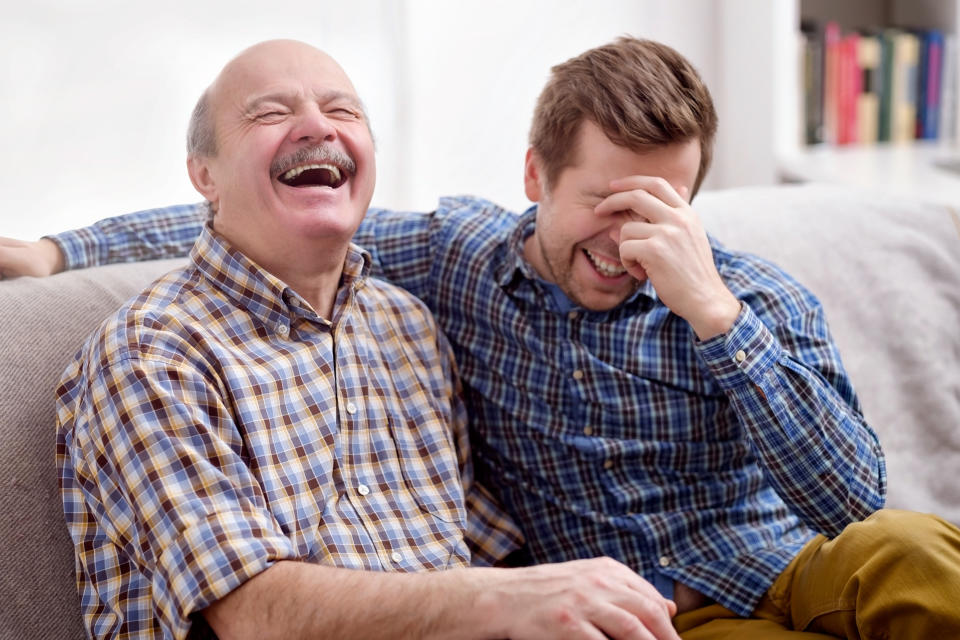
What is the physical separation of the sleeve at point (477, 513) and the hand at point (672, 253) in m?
0.31

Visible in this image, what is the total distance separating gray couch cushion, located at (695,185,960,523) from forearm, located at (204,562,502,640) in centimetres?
95

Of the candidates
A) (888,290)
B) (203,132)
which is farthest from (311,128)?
(888,290)

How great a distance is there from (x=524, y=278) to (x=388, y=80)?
1266 mm

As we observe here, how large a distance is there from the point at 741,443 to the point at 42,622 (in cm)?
96

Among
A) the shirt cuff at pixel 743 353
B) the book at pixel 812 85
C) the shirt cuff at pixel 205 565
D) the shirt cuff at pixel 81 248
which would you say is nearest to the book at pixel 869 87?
the book at pixel 812 85

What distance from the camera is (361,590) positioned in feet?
3.80

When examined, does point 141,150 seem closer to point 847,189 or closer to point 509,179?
point 509,179

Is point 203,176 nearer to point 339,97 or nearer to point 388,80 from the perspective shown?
point 339,97

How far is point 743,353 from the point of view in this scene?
1417 mm

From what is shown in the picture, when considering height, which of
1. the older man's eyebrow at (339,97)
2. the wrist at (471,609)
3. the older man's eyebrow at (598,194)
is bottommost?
the wrist at (471,609)

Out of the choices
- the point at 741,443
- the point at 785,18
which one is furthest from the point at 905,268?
the point at 785,18

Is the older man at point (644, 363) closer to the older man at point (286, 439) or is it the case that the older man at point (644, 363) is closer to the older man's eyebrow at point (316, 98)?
the older man at point (286, 439)

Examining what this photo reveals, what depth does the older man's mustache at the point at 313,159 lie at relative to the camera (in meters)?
1.39

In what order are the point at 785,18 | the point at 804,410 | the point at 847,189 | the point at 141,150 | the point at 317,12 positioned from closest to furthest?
the point at 804,410 → the point at 847,189 → the point at 141,150 → the point at 317,12 → the point at 785,18
